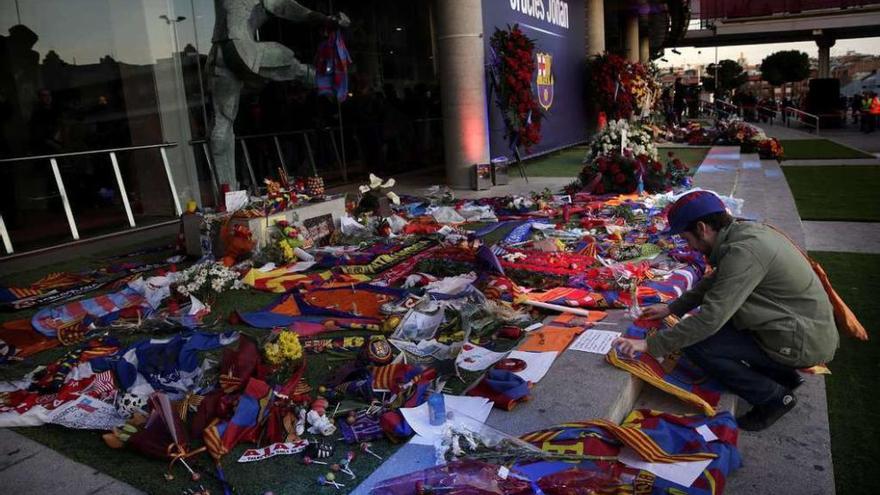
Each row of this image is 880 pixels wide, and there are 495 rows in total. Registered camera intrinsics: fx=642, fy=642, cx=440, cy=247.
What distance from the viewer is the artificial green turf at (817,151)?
17458mm

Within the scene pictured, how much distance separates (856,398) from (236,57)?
24.9 feet

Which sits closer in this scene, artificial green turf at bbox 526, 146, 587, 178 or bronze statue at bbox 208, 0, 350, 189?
bronze statue at bbox 208, 0, 350, 189

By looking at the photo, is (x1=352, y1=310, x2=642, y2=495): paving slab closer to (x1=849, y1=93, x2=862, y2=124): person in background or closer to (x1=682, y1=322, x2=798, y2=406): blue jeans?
(x1=682, y1=322, x2=798, y2=406): blue jeans

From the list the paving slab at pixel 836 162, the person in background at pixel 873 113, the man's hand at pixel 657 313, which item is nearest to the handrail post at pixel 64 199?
the man's hand at pixel 657 313

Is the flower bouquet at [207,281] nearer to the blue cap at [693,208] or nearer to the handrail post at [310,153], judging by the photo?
the blue cap at [693,208]

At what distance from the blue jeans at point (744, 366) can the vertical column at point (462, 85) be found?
9.38 metres

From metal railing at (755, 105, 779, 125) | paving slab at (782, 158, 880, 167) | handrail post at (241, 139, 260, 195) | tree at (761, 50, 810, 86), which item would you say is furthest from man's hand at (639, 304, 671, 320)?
tree at (761, 50, 810, 86)

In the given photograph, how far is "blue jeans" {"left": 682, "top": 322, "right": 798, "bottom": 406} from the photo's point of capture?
3596mm

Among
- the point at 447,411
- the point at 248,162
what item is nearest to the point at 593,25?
the point at 248,162

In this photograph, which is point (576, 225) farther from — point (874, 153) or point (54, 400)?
point (874, 153)

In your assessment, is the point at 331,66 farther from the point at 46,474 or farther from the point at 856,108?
the point at 856,108

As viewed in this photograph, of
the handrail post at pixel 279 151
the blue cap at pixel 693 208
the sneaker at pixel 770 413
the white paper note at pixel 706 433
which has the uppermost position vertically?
the handrail post at pixel 279 151

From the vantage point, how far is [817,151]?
19.2 m

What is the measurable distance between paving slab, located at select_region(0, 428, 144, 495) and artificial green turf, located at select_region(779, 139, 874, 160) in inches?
724
